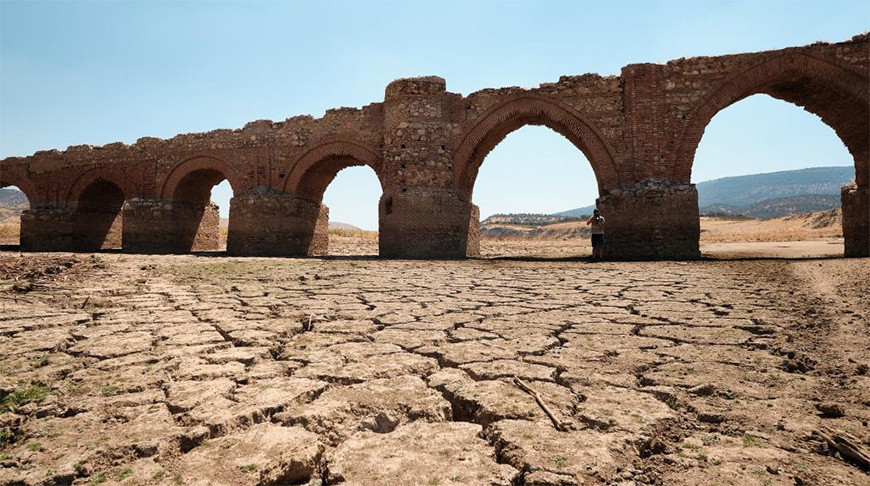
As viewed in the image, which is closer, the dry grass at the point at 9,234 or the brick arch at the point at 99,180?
the brick arch at the point at 99,180

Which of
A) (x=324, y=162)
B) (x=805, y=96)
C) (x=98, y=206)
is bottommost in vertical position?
(x=98, y=206)

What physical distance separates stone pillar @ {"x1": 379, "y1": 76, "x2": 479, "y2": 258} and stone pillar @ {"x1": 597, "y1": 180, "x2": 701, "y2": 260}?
13.2 feet

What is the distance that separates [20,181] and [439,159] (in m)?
16.4

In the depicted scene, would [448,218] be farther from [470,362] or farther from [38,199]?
[38,199]

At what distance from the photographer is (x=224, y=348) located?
2.80m

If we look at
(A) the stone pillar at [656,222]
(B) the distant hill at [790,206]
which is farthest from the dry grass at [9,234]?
(B) the distant hill at [790,206]

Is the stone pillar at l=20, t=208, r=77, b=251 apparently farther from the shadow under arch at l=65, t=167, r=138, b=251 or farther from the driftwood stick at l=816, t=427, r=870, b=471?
the driftwood stick at l=816, t=427, r=870, b=471

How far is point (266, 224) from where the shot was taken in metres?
14.1

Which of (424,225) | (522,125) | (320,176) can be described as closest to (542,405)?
(424,225)

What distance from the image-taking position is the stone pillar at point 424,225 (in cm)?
1236

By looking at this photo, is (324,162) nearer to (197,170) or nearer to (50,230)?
(197,170)

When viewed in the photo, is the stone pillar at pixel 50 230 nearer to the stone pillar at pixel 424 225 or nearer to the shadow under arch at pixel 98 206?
the shadow under arch at pixel 98 206

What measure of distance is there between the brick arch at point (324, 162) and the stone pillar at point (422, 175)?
1149 mm

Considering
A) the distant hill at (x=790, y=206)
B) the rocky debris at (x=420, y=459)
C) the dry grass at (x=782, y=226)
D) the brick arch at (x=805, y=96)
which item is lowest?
the rocky debris at (x=420, y=459)
